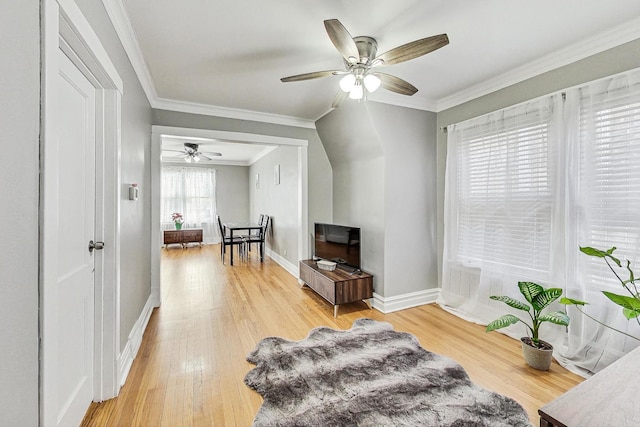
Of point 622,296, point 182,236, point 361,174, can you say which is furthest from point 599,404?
point 182,236

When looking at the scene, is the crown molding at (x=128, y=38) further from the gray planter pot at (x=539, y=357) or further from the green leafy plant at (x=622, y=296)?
the gray planter pot at (x=539, y=357)

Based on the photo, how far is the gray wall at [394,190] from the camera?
3248mm

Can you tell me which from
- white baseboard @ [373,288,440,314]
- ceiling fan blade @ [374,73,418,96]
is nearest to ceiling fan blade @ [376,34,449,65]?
ceiling fan blade @ [374,73,418,96]

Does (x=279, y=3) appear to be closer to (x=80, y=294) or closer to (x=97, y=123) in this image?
(x=97, y=123)

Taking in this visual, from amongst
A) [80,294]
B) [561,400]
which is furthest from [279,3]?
[561,400]

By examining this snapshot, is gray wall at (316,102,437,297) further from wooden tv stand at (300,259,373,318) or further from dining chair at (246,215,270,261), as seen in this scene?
dining chair at (246,215,270,261)

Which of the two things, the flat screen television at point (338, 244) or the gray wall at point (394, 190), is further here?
the flat screen television at point (338, 244)

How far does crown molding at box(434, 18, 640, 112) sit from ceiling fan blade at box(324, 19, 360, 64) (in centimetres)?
178

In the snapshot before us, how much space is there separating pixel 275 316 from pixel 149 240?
1.73 metres

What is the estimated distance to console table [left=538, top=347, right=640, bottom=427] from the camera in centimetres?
95

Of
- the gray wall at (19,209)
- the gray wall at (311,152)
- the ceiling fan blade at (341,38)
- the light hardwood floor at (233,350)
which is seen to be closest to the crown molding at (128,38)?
the gray wall at (311,152)

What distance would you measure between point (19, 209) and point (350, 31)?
6.88 ft

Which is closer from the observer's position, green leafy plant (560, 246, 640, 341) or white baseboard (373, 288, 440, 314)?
green leafy plant (560, 246, 640, 341)

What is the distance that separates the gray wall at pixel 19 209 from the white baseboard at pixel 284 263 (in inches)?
149
